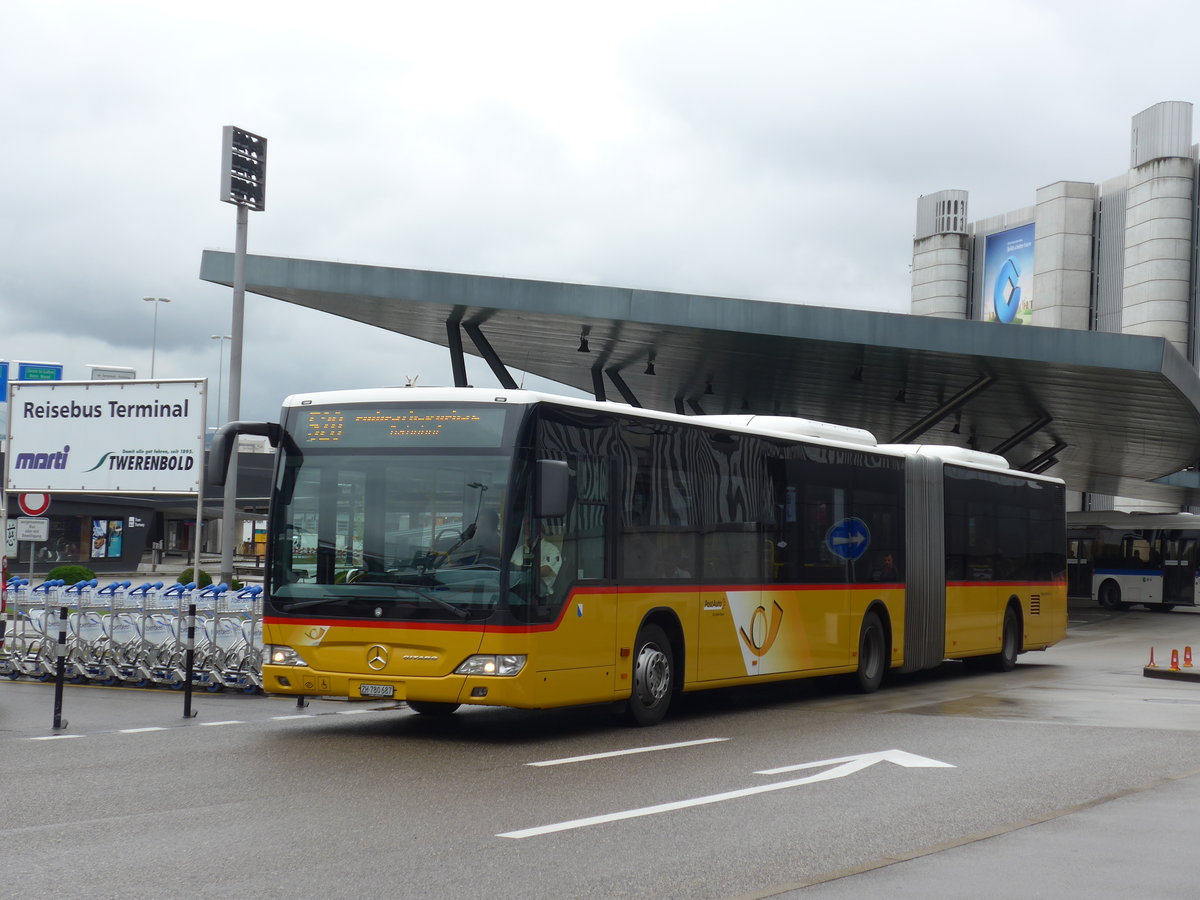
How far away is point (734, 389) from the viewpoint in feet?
132

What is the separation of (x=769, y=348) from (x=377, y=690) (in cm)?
2059

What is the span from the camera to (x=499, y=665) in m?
11.4

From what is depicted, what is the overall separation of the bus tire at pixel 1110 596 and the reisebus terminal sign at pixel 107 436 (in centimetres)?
3460

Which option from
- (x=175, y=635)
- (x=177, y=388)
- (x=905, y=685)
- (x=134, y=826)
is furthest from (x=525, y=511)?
(x=177, y=388)

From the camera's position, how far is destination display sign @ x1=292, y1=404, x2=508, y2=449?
11.9 m

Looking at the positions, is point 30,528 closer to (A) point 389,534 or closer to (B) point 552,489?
(A) point 389,534

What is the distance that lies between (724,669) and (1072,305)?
6704 cm

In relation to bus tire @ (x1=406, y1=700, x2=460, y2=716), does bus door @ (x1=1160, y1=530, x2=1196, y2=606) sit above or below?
above

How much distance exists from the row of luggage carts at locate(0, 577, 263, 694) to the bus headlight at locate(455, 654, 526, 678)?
4525 millimetres

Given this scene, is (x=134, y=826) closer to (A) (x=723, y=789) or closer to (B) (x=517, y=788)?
(B) (x=517, y=788)

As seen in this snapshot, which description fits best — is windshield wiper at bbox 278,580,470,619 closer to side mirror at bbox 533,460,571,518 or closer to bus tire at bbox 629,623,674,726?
side mirror at bbox 533,460,571,518

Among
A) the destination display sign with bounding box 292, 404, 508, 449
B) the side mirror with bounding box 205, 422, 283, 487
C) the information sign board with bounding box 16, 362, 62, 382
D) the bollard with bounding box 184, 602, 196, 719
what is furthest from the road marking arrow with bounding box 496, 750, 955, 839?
the information sign board with bounding box 16, 362, 62, 382

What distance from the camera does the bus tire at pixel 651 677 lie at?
1298 cm

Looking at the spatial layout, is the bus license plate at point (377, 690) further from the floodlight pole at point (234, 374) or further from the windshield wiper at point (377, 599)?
the floodlight pole at point (234, 374)
